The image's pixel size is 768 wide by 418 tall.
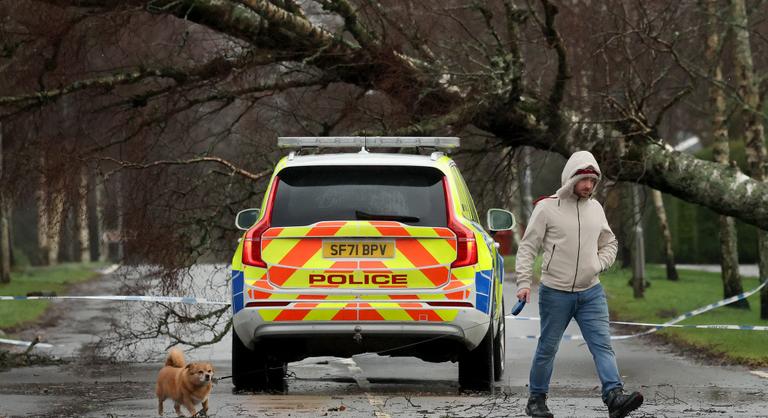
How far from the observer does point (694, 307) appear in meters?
26.3

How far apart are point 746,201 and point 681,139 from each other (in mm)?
47262

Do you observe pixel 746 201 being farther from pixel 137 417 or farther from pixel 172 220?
pixel 137 417

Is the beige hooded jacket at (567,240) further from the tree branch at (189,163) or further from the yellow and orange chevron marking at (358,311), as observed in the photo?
the tree branch at (189,163)

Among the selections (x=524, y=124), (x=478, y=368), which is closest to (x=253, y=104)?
(x=524, y=124)

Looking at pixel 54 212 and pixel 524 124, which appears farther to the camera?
pixel 524 124

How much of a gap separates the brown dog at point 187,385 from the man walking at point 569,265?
2065 millimetres

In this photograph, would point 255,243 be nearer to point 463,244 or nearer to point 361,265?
point 361,265

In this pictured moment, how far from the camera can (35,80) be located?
19047mm

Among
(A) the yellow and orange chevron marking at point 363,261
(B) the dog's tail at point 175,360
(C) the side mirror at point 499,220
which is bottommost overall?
(B) the dog's tail at point 175,360

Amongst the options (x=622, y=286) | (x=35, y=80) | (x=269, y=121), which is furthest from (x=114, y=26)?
(x=622, y=286)

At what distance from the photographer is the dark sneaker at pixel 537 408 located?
10.3 meters

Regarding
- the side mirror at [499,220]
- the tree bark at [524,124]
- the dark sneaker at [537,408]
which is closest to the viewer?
the dark sneaker at [537,408]

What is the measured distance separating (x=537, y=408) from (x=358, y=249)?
1.90 m

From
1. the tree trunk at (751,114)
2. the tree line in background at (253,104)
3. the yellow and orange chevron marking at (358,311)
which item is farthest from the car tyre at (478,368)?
the tree trunk at (751,114)
